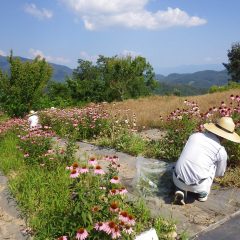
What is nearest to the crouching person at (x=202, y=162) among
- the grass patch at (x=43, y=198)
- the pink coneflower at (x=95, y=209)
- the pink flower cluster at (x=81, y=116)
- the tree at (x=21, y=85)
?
the grass patch at (x=43, y=198)

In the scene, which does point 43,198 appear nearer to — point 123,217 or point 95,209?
point 95,209

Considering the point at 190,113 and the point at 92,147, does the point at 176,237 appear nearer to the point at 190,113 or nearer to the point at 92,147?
the point at 190,113

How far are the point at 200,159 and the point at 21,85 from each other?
1451 centimetres

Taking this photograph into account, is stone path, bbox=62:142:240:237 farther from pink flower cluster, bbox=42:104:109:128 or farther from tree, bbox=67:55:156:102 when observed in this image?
tree, bbox=67:55:156:102

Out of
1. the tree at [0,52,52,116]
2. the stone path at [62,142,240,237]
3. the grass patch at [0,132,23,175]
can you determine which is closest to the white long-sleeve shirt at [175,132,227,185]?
the stone path at [62,142,240,237]

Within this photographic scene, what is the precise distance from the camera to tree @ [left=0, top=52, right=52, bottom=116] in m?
18.1

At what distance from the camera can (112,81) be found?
39.2 metres

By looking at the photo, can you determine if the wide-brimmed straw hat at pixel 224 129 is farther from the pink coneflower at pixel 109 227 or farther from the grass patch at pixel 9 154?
the grass patch at pixel 9 154

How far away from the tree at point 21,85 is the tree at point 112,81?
19519mm

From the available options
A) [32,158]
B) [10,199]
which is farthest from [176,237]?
[32,158]

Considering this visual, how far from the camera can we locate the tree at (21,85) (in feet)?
59.4

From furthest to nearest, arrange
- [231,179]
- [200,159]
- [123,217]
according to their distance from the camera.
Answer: [231,179] < [200,159] < [123,217]

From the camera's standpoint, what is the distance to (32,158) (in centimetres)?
684

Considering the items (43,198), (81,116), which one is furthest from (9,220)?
(81,116)
